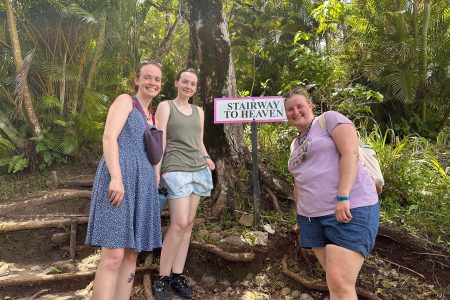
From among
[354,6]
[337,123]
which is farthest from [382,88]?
[337,123]

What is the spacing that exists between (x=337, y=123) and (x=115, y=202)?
4.90 feet

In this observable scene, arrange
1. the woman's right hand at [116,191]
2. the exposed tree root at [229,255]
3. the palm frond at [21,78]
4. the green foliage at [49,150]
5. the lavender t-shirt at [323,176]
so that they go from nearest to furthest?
1. the lavender t-shirt at [323,176]
2. the woman's right hand at [116,191]
3. the exposed tree root at [229,255]
4. the palm frond at [21,78]
5. the green foliage at [49,150]

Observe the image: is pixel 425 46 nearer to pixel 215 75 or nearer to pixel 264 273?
pixel 215 75

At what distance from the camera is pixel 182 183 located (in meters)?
3.17

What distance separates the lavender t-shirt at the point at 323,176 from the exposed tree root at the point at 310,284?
4.85ft

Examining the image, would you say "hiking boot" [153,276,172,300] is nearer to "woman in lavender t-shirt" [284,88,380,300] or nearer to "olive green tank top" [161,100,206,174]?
"olive green tank top" [161,100,206,174]

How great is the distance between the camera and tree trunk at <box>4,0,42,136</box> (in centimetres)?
596

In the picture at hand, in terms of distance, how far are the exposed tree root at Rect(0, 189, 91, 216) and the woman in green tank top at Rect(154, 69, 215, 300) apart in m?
2.60

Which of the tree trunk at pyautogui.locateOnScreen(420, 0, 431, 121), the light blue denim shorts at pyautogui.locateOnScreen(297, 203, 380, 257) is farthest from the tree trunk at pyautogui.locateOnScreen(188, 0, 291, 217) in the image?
the tree trunk at pyautogui.locateOnScreen(420, 0, 431, 121)

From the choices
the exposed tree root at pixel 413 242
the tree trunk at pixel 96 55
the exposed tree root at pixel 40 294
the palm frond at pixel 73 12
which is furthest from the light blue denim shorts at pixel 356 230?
the tree trunk at pixel 96 55

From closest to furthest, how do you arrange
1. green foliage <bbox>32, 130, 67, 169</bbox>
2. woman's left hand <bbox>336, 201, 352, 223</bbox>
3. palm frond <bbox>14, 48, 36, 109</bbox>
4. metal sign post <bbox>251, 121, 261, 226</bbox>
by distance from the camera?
woman's left hand <bbox>336, 201, 352, 223</bbox>
metal sign post <bbox>251, 121, 261, 226</bbox>
palm frond <bbox>14, 48, 36, 109</bbox>
green foliage <bbox>32, 130, 67, 169</bbox>

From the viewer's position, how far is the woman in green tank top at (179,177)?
319 centimetres

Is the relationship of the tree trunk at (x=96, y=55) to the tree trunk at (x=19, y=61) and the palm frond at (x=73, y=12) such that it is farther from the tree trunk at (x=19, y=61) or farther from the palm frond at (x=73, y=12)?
the tree trunk at (x=19, y=61)

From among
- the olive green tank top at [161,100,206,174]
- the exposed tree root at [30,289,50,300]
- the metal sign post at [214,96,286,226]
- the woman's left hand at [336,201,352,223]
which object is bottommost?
the exposed tree root at [30,289,50,300]
